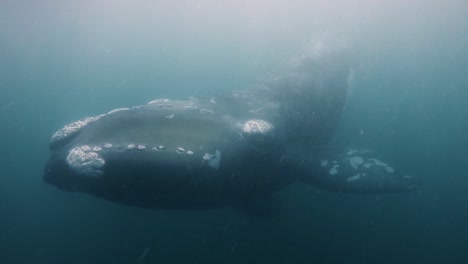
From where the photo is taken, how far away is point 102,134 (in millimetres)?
6766

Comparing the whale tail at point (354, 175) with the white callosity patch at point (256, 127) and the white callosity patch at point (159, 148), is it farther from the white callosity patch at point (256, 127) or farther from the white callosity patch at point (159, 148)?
the white callosity patch at point (159, 148)

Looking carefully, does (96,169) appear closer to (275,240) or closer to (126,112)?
(126,112)

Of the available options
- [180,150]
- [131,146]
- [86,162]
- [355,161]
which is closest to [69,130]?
[86,162]

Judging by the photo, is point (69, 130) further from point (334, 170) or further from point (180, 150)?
point (334, 170)

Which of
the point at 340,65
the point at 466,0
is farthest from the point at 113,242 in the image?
the point at 466,0

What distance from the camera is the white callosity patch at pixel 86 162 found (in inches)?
242

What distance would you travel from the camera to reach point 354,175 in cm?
907

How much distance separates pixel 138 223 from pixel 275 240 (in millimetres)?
5270

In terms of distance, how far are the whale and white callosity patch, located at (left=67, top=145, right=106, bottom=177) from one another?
0.02 m

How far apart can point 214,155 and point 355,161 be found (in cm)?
475

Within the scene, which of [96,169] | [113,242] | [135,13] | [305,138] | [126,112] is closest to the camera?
[96,169]

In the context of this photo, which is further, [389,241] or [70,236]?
[70,236]

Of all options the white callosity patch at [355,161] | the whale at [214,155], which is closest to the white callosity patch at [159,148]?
the whale at [214,155]

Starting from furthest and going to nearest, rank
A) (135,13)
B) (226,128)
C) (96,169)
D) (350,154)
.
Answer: (135,13), (350,154), (226,128), (96,169)
